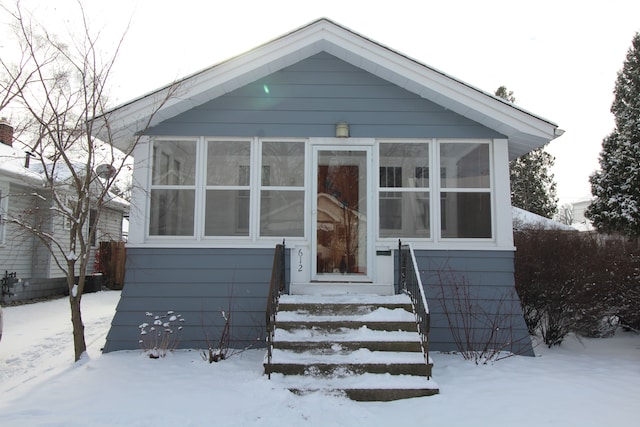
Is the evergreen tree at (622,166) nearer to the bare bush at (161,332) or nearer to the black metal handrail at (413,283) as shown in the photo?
the black metal handrail at (413,283)

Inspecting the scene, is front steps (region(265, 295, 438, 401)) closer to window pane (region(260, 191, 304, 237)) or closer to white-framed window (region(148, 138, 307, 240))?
window pane (region(260, 191, 304, 237))

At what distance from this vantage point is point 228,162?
6.74 meters

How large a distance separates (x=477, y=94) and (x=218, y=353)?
4944 millimetres

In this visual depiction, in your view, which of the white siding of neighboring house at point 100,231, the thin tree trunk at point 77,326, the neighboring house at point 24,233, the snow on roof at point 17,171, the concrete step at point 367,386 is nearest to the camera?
the concrete step at point 367,386

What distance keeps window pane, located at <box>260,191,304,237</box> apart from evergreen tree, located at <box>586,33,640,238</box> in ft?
49.2

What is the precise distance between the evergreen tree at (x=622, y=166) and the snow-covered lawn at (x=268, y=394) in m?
12.7

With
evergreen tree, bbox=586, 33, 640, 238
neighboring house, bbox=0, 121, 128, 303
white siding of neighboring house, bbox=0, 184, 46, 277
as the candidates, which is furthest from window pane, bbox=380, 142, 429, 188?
evergreen tree, bbox=586, 33, 640, 238

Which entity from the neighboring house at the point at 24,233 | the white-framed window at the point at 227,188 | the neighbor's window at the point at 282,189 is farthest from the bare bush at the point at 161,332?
the neighboring house at the point at 24,233

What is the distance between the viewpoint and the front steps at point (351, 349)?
4.46 meters

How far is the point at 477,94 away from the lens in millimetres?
6254

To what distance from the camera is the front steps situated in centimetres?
446

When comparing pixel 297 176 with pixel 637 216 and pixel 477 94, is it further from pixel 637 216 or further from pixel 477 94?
pixel 637 216

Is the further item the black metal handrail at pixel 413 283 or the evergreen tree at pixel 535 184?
the evergreen tree at pixel 535 184

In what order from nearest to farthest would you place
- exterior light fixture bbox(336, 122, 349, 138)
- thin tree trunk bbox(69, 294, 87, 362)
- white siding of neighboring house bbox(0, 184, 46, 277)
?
1. thin tree trunk bbox(69, 294, 87, 362)
2. exterior light fixture bbox(336, 122, 349, 138)
3. white siding of neighboring house bbox(0, 184, 46, 277)
